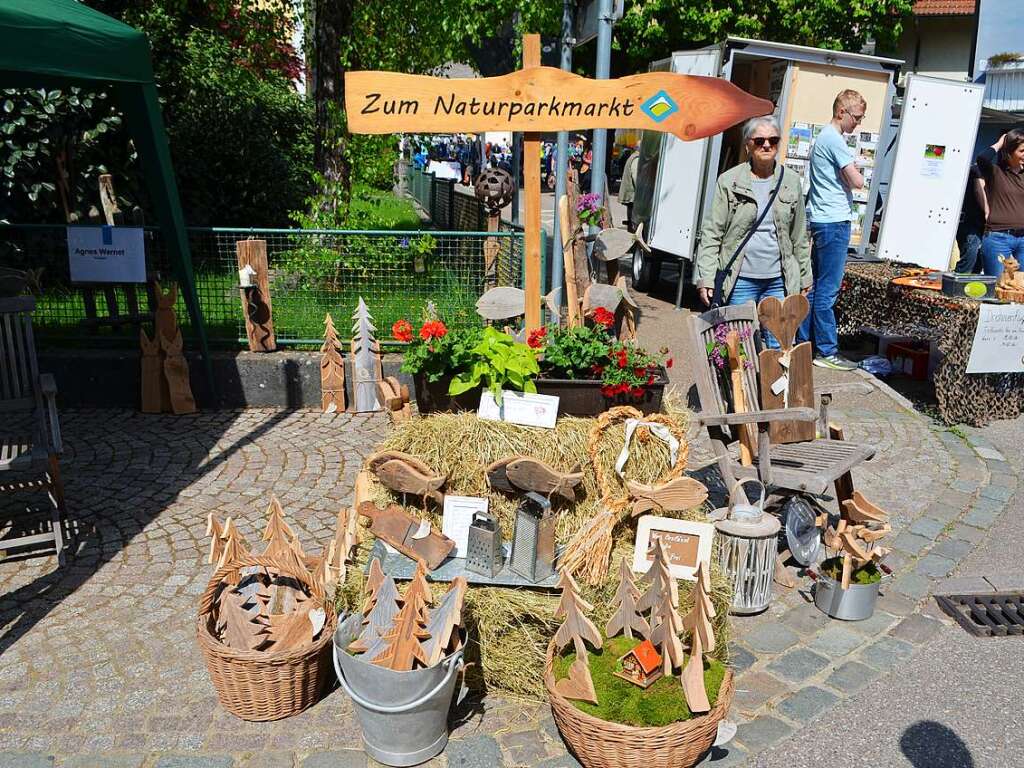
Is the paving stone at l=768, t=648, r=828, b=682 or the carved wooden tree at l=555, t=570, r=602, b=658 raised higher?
the carved wooden tree at l=555, t=570, r=602, b=658

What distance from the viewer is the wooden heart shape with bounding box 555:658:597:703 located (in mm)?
3000

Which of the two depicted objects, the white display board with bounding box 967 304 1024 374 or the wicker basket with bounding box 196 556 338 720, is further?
the white display board with bounding box 967 304 1024 374

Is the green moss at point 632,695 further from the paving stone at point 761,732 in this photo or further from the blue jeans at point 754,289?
the blue jeans at point 754,289

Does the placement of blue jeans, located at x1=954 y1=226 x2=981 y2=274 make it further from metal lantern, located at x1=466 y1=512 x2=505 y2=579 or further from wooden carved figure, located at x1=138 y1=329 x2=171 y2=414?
wooden carved figure, located at x1=138 y1=329 x2=171 y2=414

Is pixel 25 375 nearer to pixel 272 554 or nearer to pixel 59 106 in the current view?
pixel 272 554

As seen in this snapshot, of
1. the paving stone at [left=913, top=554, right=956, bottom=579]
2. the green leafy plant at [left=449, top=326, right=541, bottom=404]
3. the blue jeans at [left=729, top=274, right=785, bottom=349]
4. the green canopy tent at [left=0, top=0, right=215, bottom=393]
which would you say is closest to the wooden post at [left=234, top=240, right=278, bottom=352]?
the green canopy tent at [left=0, top=0, right=215, bottom=393]

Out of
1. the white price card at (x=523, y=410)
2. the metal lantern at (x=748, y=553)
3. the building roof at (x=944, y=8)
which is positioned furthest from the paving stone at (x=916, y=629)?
the building roof at (x=944, y=8)

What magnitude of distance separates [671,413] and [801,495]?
1.12 metres

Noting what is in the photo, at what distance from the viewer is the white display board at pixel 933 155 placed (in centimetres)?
977

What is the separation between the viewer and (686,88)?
4.29 metres

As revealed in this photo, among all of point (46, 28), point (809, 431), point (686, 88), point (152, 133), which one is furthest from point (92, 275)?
point (809, 431)

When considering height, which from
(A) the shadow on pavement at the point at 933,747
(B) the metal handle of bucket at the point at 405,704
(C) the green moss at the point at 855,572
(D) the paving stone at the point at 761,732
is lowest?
(D) the paving stone at the point at 761,732

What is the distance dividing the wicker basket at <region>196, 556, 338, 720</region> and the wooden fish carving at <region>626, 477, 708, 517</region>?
1.32 metres

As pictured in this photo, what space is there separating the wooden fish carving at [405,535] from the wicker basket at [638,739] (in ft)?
2.54
